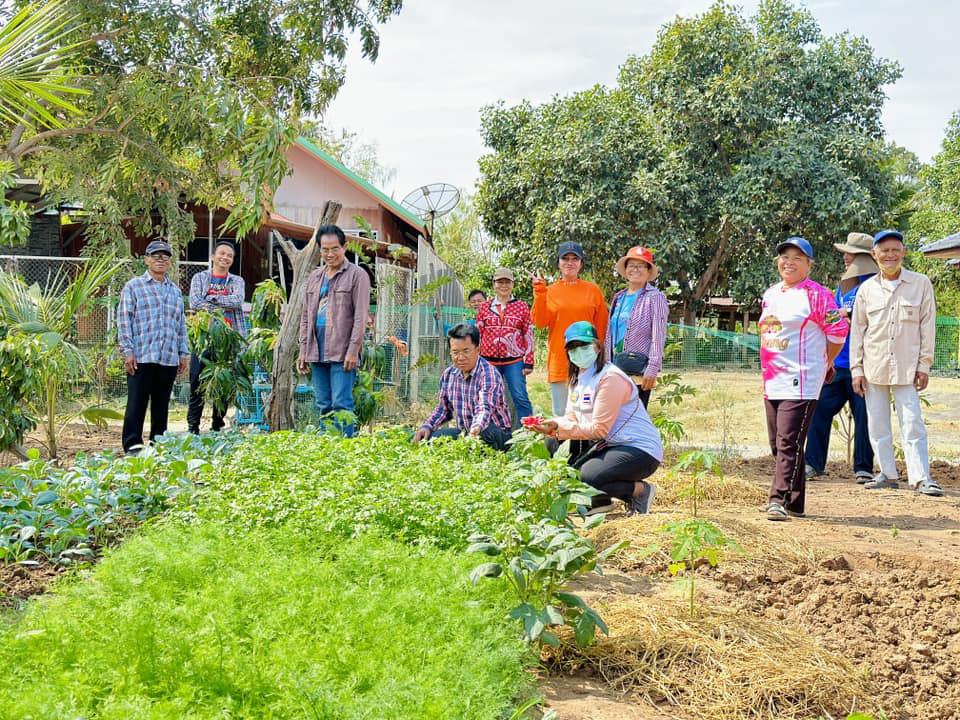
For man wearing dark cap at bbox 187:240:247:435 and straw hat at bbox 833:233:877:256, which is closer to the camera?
straw hat at bbox 833:233:877:256

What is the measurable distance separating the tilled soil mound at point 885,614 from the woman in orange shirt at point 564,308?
10.5ft

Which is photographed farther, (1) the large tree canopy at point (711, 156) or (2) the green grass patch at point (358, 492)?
(1) the large tree canopy at point (711, 156)

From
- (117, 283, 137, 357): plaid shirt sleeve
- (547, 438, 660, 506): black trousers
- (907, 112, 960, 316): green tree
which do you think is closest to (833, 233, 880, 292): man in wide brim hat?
(547, 438, 660, 506): black trousers

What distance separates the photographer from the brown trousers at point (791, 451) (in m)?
5.60

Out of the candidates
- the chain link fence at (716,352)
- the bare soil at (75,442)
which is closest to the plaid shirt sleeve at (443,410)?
the bare soil at (75,442)

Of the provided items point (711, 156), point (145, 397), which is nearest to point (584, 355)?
point (145, 397)

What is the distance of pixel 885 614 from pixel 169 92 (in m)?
10.4

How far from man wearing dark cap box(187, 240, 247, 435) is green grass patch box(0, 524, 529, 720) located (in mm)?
4653

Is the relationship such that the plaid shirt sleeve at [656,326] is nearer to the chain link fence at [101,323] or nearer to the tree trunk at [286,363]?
the tree trunk at [286,363]

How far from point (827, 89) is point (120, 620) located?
2403 cm

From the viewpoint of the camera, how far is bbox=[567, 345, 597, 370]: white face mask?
5273 mm

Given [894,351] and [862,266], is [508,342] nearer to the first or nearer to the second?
[862,266]

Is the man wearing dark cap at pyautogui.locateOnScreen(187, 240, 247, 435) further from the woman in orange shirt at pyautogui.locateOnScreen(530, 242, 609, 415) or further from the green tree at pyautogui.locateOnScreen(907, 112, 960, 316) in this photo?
the green tree at pyautogui.locateOnScreen(907, 112, 960, 316)

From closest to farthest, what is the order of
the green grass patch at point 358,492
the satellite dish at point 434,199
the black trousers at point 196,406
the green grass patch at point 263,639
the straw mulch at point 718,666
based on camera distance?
the green grass patch at point 263,639, the straw mulch at point 718,666, the green grass patch at point 358,492, the black trousers at point 196,406, the satellite dish at point 434,199
